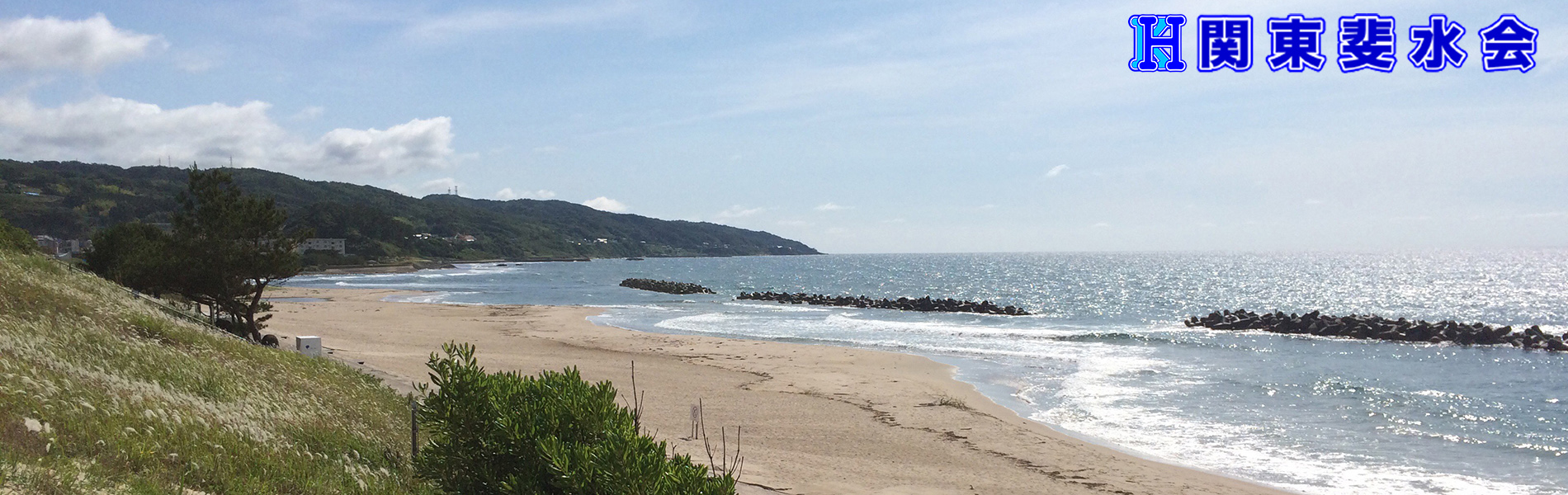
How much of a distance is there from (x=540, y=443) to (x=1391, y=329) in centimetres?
4561

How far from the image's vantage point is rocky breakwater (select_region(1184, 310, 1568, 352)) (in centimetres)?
3747

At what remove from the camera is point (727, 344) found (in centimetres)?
3494

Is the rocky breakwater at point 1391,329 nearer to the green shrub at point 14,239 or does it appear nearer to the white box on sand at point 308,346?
the white box on sand at point 308,346

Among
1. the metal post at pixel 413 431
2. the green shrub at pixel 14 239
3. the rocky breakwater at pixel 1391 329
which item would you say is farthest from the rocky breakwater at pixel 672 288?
the metal post at pixel 413 431

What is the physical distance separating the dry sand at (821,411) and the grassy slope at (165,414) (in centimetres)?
530

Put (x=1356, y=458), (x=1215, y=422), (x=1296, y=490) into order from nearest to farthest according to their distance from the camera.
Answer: (x=1296, y=490), (x=1356, y=458), (x=1215, y=422)

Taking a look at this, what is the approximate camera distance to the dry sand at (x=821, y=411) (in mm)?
14539

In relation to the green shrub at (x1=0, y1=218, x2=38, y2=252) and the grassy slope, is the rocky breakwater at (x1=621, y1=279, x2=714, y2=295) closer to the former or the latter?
the green shrub at (x1=0, y1=218, x2=38, y2=252)

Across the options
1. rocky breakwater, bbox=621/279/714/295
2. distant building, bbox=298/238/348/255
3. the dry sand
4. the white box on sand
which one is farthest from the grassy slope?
distant building, bbox=298/238/348/255

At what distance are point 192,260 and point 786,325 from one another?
28798 millimetres

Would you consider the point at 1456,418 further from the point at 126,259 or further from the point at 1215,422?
the point at 126,259

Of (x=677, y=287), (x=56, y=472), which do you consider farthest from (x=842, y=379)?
(x=677, y=287)

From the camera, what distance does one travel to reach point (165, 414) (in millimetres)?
8469

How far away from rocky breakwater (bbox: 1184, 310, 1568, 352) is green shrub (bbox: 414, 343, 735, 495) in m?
42.5
